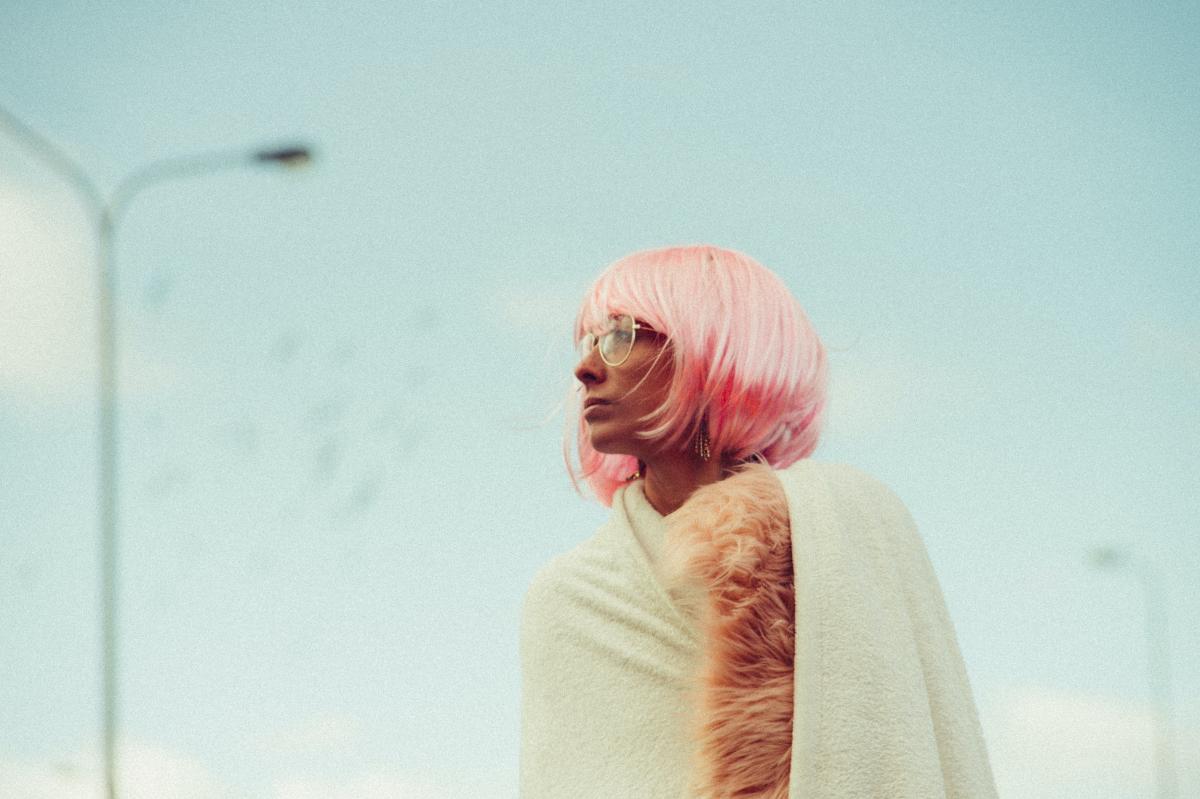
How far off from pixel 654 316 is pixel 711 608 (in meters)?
0.78

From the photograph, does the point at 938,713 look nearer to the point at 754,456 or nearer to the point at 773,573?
the point at 773,573

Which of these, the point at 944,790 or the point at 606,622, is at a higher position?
the point at 606,622

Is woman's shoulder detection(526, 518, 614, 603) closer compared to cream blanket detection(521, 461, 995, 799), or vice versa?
cream blanket detection(521, 461, 995, 799)

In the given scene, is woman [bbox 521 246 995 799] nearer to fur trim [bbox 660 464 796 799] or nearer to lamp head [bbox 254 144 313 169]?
fur trim [bbox 660 464 796 799]

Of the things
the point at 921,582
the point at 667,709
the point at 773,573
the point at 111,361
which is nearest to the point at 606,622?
the point at 667,709

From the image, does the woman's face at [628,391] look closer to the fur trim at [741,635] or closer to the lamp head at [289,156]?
the fur trim at [741,635]

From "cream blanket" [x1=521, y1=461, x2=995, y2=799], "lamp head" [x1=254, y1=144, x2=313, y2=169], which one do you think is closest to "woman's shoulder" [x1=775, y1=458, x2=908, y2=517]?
"cream blanket" [x1=521, y1=461, x2=995, y2=799]

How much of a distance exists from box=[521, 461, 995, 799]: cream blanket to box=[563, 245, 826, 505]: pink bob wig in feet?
0.82

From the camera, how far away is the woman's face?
135 inches

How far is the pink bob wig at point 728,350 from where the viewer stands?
3.37m

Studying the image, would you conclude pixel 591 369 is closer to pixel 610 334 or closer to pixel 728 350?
pixel 610 334

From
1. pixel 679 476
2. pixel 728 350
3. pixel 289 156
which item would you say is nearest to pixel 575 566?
pixel 679 476

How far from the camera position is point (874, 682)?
2820 mm

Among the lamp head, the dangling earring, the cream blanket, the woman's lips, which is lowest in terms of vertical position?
the cream blanket
